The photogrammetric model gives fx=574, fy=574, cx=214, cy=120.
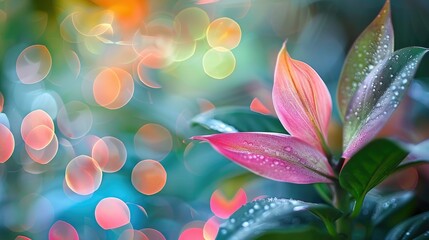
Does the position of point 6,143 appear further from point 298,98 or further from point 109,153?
point 298,98

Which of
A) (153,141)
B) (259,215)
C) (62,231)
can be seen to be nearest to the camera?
(259,215)

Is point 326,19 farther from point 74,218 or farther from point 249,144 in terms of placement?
point 249,144

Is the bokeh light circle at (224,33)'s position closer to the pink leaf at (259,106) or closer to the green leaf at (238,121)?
the pink leaf at (259,106)

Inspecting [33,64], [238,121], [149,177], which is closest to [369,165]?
[238,121]

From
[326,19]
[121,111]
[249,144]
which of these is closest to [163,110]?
[121,111]

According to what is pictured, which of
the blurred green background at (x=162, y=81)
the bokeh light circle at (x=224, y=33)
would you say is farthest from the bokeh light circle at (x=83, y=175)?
the bokeh light circle at (x=224, y=33)

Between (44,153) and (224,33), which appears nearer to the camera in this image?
(44,153)

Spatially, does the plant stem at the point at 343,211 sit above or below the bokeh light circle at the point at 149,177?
above

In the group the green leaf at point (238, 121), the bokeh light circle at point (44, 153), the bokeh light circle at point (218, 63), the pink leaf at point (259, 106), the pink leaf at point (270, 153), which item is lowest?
the bokeh light circle at point (44, 153)
